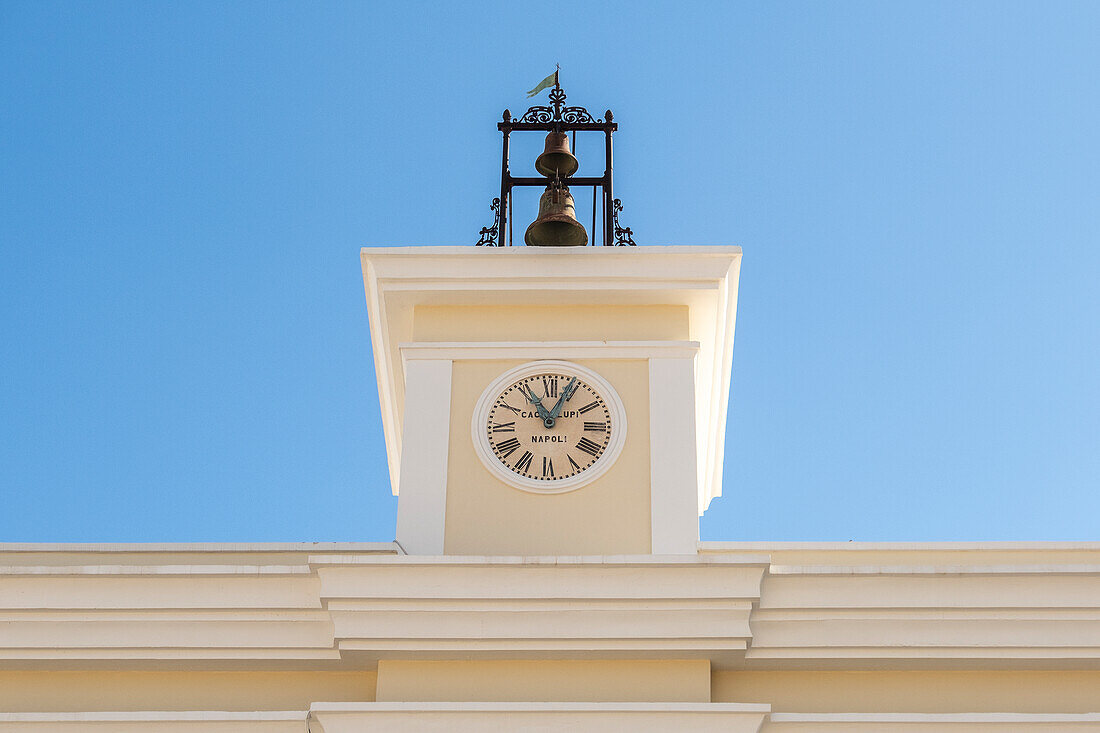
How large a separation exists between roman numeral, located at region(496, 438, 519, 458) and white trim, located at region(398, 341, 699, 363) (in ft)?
2.30

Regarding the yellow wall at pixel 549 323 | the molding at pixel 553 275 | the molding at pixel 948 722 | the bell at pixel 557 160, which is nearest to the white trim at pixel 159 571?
the molding at pixel 553 275

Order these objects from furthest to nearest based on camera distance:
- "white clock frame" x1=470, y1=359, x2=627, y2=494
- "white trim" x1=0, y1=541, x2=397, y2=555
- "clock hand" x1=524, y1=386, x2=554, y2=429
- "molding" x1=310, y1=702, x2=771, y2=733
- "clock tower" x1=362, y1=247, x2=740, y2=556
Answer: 1. "clock hand" x1=524, y1=386, x2=554, y2=429
2. "white clock frame" x1=470, y1=359, x2=627, y2=494
3. "clock tower" x1=362, y1=247, x2=740, y2=556
4. "white trim" x1=0, y1=541, x2=397, y2=555
5. "molding" x1=310, y1=702, x2=771, y2=733

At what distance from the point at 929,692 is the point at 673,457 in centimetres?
246

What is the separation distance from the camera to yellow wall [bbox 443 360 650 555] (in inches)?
409

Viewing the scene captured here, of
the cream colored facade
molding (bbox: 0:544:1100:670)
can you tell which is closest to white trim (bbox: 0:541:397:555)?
the cream colored facade

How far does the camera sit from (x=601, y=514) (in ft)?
34.5

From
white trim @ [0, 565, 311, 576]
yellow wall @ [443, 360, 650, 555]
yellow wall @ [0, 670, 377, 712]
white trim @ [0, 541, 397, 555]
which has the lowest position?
yellow wall @ [0, 670, 377, 712]

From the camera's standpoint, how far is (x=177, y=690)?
948 centimetres

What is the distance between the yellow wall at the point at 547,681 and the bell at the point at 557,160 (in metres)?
4.75

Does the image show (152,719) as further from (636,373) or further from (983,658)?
(983,658)

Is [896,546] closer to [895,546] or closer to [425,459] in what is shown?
[895,546]

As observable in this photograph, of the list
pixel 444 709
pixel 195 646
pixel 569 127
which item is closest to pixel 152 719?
pixel 195 646

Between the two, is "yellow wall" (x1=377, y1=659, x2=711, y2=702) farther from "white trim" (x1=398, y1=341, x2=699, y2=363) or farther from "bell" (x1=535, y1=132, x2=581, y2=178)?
"bell" (x1=535, y1=132, x2=581, y2=178)

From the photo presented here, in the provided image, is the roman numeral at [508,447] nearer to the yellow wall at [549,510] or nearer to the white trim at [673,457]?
the yellow wall at [549,510]
